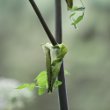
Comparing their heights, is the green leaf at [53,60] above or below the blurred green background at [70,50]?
above

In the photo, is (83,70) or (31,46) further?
→ (31,46)

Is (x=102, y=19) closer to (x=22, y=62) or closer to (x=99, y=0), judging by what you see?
(x=99, y=0)

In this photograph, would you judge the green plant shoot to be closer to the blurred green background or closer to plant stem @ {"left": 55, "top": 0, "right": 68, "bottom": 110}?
plant stem @ {"left": 55, "top": 0, "right": 68, "bottom": 110}

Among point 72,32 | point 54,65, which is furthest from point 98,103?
point 54,65

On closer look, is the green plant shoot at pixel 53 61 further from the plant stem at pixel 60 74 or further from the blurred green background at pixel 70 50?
the blurred green background at pixel 70 50

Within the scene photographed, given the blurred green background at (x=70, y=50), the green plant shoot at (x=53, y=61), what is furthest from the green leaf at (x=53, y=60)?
the blurred green background at (x=70, y=50)

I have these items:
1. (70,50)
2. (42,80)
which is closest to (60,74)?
(42,80)

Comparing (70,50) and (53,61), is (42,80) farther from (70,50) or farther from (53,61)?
(70,50)

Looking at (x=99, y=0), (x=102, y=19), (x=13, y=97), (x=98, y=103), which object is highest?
(x=13, y=97)
